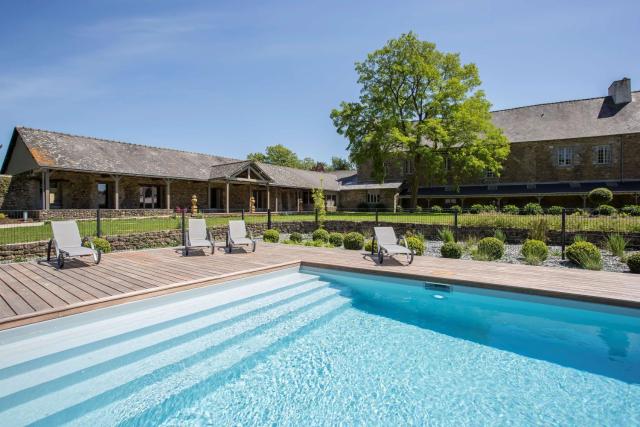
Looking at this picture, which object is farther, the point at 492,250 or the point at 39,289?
the point at 492,250

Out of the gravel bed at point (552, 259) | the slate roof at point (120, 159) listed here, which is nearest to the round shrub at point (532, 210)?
the gravel bed at point (552, 259)

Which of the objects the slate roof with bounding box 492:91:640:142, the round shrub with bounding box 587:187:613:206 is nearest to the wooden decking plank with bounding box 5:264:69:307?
the round shrub with bounding box 587:187:613:206

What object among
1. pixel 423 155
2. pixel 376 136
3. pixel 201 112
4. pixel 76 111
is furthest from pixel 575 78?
pixel 76 111

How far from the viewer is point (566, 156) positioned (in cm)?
2900

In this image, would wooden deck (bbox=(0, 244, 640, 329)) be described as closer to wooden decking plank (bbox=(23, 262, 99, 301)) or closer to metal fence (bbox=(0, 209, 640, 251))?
wooden decking plank (bbox=(23, 262, 99, 301))

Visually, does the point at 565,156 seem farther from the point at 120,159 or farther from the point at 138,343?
the point at 120,159

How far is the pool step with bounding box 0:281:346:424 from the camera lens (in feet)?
10.6

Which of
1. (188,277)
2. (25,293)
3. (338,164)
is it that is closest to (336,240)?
(188,277)

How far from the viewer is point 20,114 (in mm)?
22359

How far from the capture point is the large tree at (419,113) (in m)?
27.2

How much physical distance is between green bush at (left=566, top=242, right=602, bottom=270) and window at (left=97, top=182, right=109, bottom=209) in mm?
24575

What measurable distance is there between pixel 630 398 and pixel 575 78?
55.8 ft

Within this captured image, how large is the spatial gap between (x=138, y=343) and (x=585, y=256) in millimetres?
9783

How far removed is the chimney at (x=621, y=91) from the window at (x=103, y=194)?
40.7 m
